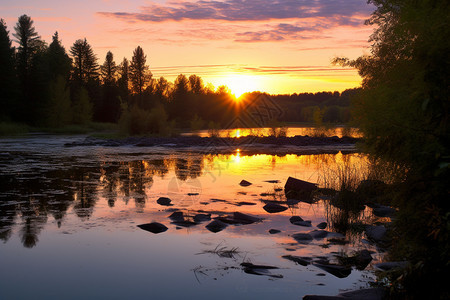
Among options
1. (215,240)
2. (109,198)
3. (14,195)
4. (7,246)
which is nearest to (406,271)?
(215,240)

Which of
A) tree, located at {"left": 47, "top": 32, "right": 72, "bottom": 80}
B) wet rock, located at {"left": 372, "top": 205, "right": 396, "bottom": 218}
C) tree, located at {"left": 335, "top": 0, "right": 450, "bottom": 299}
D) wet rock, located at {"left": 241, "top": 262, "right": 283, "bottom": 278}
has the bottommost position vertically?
wet rock, located at {"left": 372, "top": 205, "right": 396, "bottom": 218}

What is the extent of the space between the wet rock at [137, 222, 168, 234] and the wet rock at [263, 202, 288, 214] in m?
2.80

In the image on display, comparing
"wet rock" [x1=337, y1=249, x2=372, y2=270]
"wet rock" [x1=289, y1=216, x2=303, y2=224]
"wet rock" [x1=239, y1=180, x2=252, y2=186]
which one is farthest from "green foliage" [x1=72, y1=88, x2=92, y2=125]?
"wet rock" [x1=337, y1=249, x2=372, y2=270]

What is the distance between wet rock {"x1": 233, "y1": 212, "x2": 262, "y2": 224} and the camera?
29.3 feet

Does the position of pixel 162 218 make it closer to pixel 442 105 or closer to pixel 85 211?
pixel 85 211

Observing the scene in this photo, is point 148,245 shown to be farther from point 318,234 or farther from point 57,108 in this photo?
point 57,108

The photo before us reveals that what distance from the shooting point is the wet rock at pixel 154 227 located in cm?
828

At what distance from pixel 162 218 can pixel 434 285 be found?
587 centimetres

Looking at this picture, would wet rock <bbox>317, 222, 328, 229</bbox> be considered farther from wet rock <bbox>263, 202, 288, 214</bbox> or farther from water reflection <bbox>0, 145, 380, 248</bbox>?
wet rock <bbox>263, 202, 288, 214</bbox>

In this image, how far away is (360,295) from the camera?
5090 mm

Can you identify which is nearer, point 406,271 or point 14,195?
point 406,271

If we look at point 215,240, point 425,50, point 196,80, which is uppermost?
point 196,80

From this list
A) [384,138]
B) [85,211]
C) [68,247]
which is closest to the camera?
[384,138]

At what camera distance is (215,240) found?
300 inches
